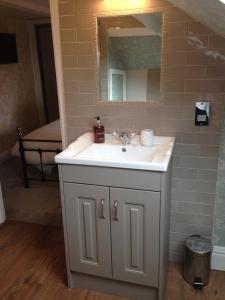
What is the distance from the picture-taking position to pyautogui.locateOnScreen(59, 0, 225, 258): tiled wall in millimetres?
1744

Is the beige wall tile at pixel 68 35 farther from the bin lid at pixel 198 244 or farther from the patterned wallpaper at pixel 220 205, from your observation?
the bin lid at pixel 198 244

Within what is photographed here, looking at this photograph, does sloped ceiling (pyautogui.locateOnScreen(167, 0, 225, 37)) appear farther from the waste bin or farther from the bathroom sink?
the waste bin

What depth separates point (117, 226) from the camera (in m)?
1.70

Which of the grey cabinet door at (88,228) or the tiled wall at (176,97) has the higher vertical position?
the tiled wall at (176,97)

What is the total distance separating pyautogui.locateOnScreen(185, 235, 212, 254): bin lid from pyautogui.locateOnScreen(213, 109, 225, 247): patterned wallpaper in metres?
0.11

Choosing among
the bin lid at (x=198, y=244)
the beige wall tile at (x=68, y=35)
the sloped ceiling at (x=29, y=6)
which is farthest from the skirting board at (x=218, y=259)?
the sloped ceiling at (x=29, y=6)

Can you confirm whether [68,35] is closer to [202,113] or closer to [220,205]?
[202,113]

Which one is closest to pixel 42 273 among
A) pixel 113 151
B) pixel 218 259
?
pixel 113 151

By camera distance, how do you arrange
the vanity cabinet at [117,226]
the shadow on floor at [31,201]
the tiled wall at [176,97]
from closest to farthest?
the vanity cabinet at [117,226] → the tiled wall at [176,97] → the shadow on floor at [31,201]

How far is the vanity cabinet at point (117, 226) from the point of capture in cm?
159

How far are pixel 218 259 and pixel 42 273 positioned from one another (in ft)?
4.38

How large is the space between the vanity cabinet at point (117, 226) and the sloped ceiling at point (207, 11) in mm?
833

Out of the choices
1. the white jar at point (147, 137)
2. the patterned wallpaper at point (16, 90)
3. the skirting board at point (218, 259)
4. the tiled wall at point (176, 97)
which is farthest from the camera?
the patterned wallpaper at point (16, 90)

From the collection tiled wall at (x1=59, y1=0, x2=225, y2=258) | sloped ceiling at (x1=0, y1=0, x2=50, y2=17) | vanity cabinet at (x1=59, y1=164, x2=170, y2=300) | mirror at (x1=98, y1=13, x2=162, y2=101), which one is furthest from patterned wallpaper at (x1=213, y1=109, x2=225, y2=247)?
sloped ceiling at (x1=0, y1=0, x2=50, y2=17)
